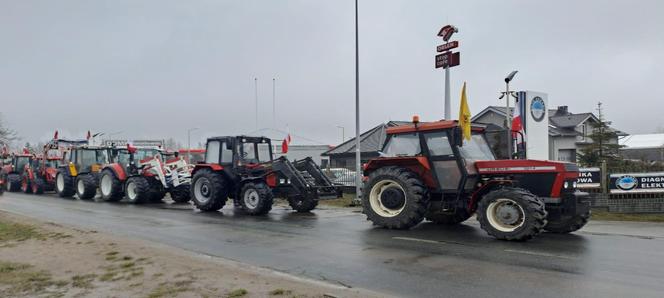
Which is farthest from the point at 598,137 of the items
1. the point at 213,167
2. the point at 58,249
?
the point at 58,249

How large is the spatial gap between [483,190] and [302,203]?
6385 millimetres

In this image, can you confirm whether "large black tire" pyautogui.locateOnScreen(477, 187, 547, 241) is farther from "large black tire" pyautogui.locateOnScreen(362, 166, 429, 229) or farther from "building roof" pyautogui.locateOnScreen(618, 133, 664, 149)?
"building roof" pyautogui.locateOnScreen(618, 133, 664, 149)

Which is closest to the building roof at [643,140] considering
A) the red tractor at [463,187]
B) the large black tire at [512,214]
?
the red tractor at [463,187]

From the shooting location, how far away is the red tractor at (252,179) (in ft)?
49.3

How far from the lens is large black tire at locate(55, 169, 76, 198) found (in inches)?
912

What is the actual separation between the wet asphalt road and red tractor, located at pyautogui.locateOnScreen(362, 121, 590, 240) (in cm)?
35

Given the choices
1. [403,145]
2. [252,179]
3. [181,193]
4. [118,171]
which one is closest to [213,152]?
[252,179]

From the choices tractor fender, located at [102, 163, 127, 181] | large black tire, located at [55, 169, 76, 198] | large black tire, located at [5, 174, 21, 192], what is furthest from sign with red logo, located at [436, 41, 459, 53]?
large black tire, located at [5, 174, 21, 192]

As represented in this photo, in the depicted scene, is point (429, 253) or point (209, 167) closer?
point (429, 253)

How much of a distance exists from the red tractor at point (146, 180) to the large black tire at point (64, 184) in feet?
9.73

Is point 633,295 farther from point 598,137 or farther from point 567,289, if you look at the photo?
point 598,137

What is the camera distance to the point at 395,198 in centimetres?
1112

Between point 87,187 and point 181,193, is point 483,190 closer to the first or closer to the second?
point 181,193

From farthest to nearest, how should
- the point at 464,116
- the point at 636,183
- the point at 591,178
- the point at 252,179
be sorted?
the point at 252,179
the point at 591,178
the point at 636,183
the point at 464,116
